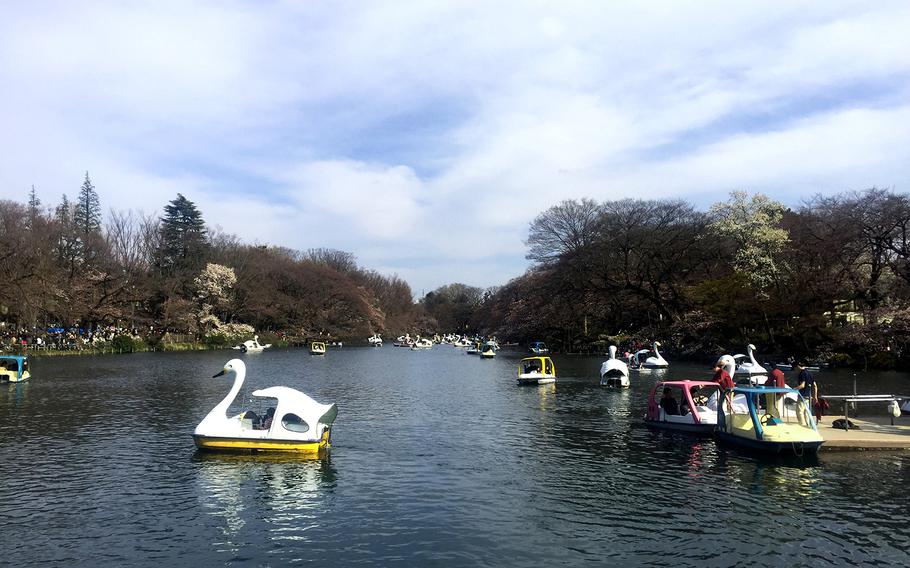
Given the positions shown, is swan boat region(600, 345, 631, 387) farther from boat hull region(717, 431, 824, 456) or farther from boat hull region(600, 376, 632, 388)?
boat hull region(717, 431, 824, 456)

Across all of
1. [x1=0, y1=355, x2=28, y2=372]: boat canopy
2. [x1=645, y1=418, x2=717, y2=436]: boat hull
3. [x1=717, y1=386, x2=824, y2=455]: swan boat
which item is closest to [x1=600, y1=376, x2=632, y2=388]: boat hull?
[x1=645, y1=418, x2=717, y2=436]: boat hull

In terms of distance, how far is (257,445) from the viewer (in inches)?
741

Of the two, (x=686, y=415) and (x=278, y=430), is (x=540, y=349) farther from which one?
(x=278, y=430)

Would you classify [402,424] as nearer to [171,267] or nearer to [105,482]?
[105,482]

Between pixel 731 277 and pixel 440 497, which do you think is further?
pixel 731 277

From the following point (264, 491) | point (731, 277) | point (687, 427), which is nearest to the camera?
point (264, 491)

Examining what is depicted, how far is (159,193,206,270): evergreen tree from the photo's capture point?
3696 inches

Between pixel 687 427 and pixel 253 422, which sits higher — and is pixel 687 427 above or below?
below

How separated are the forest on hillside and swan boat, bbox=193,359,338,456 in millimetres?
43634

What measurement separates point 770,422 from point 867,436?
11.6 feet

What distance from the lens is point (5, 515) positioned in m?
13.5

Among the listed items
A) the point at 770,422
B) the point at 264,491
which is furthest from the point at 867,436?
the point at 264,491

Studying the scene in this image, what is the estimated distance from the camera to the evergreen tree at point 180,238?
93.9m

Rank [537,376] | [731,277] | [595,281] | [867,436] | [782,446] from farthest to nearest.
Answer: [595,281]
[731,277]
[537,376]
[867,436]
[782,446]
